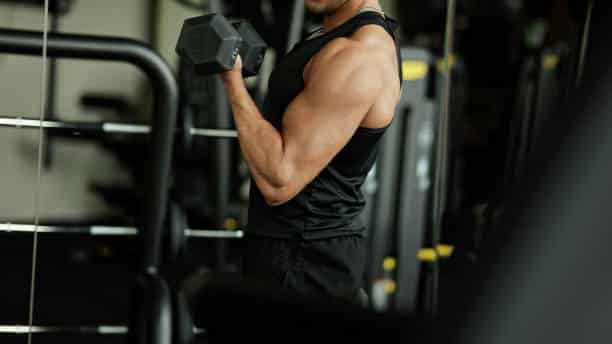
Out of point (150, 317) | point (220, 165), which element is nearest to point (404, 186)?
point (220, 165)

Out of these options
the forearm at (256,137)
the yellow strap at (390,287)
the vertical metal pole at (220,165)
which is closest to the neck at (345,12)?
the forearm at (256,137)

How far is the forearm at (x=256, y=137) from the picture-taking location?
0.68 m

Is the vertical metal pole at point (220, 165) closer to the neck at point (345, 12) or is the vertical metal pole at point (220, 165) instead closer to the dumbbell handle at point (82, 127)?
the dumbbell handle at point (82, 127)

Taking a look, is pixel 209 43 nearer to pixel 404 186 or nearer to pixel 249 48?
pixel 249 48

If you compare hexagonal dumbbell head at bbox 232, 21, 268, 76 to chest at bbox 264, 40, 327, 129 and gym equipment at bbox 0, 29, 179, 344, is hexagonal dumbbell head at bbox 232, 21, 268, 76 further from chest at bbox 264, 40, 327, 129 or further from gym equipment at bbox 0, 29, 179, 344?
gym equipment at bbox 0, 29, 179, 344

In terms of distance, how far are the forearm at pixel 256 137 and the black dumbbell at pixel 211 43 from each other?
1.5 inches

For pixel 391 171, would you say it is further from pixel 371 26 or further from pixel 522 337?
pixel 522 337

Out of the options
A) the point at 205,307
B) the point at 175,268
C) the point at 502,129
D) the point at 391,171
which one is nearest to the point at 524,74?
the point at 502,129

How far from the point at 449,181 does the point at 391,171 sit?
0.43 meters

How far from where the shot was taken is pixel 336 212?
78 cm

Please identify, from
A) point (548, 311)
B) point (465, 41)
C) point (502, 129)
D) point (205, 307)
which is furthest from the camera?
point (465, 41)

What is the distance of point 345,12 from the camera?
0.72 m

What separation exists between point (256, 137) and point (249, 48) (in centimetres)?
8

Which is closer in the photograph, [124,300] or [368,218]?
[368,218]
